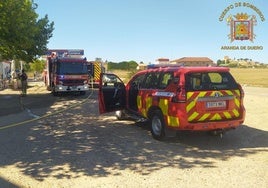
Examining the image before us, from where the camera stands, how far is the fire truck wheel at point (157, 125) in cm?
910

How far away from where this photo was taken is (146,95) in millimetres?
10023

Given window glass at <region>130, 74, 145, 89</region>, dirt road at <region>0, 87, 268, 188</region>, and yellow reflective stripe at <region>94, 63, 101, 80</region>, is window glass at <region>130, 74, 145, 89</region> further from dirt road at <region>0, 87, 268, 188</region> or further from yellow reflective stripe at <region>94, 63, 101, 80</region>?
yellow reflective stripe at <region>94, 63, 101, 80</region>

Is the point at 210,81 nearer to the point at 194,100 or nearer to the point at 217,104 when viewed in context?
the point at 217,104

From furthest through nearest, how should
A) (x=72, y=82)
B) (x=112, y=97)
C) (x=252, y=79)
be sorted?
(x=252, y=79), (x=72, y=82), (x=112, y=97)

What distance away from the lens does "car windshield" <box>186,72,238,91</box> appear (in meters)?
8.55

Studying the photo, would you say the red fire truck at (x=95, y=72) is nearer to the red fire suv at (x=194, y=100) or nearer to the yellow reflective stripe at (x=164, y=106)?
the red fire suv at (x=194, y=100)

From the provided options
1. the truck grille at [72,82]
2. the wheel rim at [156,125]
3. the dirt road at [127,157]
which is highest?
the truck grille at [72,82]

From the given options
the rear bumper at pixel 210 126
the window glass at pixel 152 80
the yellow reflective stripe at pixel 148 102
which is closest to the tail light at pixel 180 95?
the rear bumper at pixel 210 126

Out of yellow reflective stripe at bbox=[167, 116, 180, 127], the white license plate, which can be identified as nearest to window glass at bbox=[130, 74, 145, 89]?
yellow reflective stripe at bbox=[167, 116, 180, 127]

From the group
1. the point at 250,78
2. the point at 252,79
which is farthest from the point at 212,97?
the point at 250,78

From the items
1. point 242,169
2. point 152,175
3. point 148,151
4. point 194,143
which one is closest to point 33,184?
point 152,175

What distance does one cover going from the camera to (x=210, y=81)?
8.95 metres

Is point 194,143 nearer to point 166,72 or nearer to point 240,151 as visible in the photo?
point 240,151

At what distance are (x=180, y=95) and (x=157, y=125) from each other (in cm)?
139
